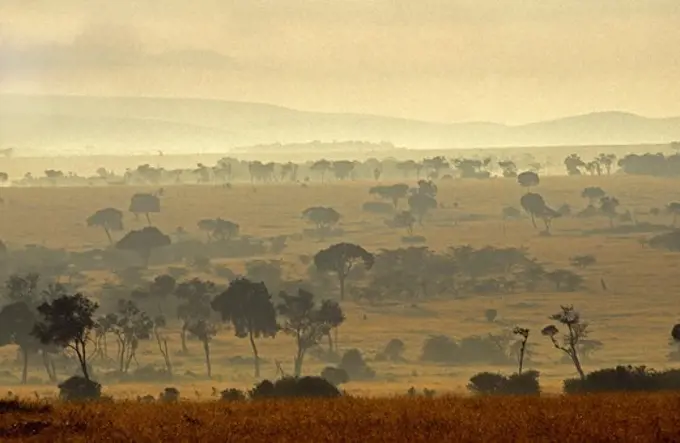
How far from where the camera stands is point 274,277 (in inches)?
5113

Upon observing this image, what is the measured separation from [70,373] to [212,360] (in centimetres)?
1110

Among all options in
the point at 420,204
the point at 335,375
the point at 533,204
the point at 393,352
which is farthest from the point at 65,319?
the point at 420,204

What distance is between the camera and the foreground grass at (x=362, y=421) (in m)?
18.8

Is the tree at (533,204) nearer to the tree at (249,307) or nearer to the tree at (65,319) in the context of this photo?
the tree at (249,307)

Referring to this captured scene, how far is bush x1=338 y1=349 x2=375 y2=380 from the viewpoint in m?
86.0

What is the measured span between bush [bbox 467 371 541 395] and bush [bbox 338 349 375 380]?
1622 cm

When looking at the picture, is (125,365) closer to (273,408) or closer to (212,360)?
(212,360)

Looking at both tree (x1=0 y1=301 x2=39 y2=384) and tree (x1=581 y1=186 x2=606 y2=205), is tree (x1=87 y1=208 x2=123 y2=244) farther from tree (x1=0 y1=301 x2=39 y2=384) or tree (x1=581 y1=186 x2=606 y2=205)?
tree (x1=0 y1=301 x2=39 y2=384)

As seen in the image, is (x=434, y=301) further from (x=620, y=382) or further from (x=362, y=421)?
(x=362, y=421)

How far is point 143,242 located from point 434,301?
43.2 meters

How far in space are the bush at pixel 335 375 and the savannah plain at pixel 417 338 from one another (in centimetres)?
154

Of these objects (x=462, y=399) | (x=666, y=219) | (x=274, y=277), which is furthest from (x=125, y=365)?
(x=666, y=219)

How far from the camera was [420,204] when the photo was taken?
17725 centimetres

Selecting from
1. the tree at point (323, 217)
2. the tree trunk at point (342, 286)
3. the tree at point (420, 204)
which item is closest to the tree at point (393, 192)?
the tree at point (420, 204)
